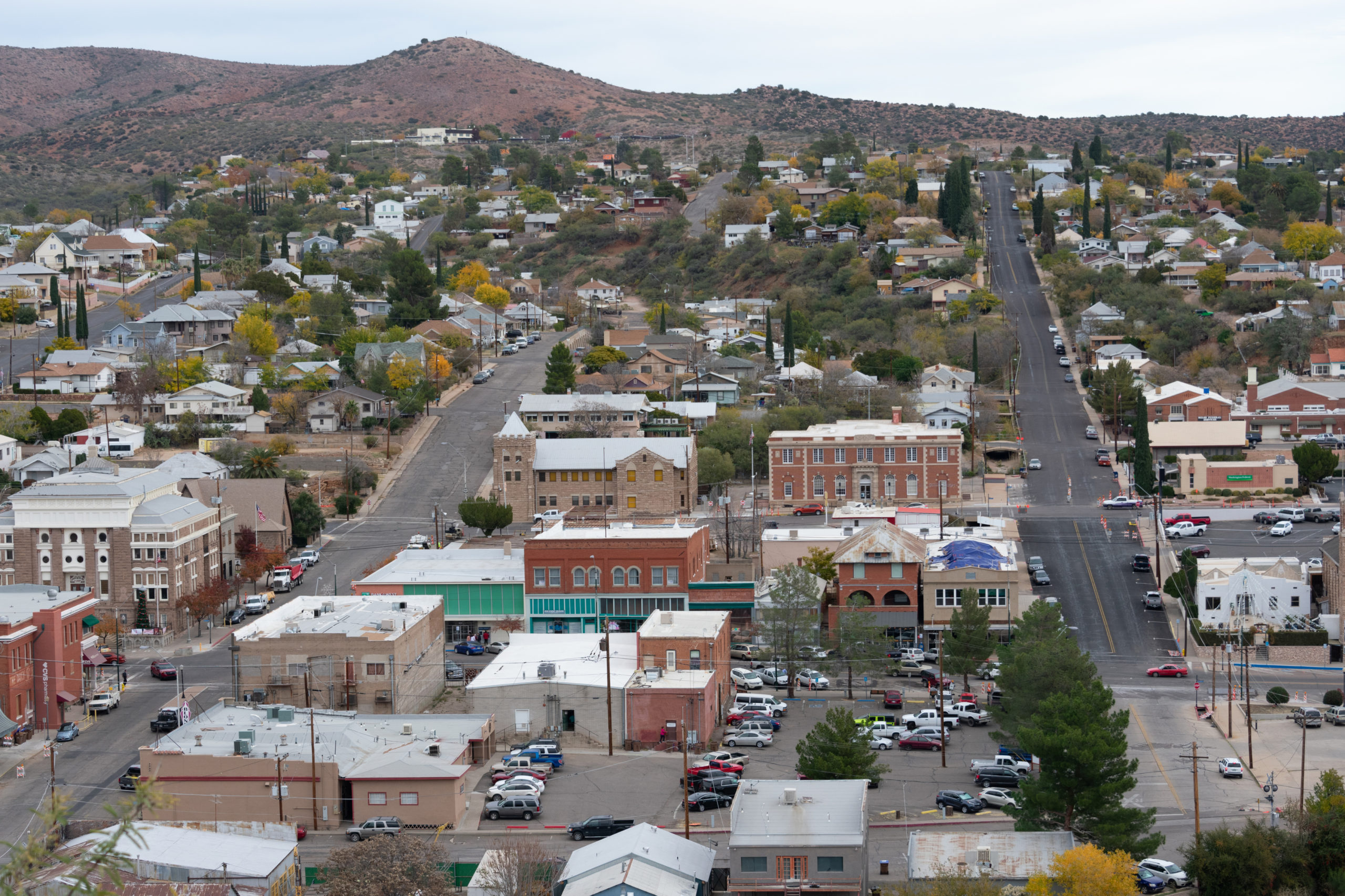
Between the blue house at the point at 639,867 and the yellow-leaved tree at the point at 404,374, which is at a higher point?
the yellow-leaved tree at the point at 404,374

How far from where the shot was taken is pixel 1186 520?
77938 millimetres

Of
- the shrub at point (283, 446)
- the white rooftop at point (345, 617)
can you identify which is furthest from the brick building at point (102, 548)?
the shrub at point (283, 446)

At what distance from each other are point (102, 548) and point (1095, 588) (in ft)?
131

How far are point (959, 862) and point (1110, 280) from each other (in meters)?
97.0

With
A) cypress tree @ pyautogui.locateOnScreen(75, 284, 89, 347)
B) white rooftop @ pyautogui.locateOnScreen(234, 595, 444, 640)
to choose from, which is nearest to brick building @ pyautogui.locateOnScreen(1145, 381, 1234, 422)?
white rooftop @ pyautogui.locateOnScreen(234, 595, 444, 640)

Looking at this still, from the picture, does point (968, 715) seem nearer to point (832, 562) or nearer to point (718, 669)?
point (718, 669)

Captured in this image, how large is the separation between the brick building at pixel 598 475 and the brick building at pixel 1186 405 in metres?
26.5

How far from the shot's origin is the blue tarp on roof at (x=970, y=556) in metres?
62.9

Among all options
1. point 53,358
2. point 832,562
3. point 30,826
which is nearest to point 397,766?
point 30,826

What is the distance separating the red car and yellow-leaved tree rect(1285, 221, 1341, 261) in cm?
9632

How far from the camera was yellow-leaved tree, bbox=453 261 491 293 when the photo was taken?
142 m

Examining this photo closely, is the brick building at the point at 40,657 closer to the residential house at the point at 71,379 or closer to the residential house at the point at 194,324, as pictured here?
the residential house at the point at 71,379

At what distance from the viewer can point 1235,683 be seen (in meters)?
56.9

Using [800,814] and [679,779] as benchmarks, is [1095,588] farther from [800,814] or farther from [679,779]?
[800,814]
